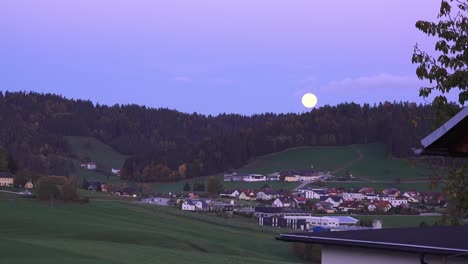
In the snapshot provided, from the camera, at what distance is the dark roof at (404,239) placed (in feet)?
24.9

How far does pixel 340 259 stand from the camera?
8.42m

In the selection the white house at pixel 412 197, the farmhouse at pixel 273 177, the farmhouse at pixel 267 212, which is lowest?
the farmhouse at pixel 267 212

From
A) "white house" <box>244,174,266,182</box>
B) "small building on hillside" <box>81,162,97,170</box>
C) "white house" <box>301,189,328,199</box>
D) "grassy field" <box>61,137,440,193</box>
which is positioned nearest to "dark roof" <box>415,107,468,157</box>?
"white house" <box>301,189,328,199</box>

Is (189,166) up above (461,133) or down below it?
above

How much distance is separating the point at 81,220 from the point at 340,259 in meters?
56.0

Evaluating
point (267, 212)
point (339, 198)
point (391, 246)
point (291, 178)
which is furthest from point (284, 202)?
point (391, 246)

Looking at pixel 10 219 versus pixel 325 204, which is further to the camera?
pixel 325 204

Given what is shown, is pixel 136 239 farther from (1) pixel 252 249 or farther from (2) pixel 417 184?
(2) pixel 417 184

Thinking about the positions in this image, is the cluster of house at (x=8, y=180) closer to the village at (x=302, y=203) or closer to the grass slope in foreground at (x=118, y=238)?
the village at (x=302, y=203)

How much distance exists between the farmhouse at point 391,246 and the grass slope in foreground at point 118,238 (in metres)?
23.3

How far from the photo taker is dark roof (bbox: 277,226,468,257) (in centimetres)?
760

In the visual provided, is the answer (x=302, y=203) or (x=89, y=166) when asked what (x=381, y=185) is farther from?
(x=89, y=166)

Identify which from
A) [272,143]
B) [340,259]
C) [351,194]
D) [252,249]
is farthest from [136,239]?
[272,143]

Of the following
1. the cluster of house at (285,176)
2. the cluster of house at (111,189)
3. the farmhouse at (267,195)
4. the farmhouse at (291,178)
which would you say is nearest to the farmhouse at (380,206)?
the farmhouse at (267,195)
